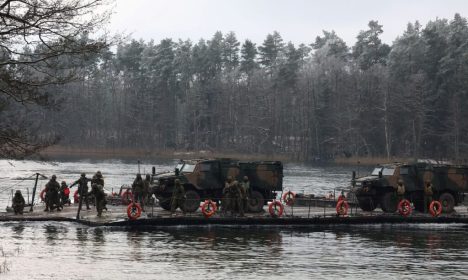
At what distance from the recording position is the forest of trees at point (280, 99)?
112062 mm

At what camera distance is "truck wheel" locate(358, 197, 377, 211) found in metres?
37.2

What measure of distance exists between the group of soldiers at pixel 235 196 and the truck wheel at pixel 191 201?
1371 mm

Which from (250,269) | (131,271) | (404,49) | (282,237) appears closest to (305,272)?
(250,269)

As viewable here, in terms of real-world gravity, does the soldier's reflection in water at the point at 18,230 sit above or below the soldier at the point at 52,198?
below

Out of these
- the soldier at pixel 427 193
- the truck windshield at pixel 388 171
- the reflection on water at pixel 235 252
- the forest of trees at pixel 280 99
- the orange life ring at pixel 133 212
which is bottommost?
the reflection on water at pixel 235 252

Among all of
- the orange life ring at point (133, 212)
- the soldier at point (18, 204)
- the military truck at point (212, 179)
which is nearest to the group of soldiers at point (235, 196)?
the military truck at point (212, 179)

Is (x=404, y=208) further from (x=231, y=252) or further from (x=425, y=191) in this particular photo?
(x=231, y=252)

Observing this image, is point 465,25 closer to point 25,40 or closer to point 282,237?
point 282,237

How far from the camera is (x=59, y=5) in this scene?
17172 millimetres

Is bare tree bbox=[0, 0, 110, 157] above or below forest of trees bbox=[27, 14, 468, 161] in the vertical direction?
below

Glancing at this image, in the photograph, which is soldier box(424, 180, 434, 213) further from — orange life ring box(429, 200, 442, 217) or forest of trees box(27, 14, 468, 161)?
forest of trees box(27, 14, 468, 161)

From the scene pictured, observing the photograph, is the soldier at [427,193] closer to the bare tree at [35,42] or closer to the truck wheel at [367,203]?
the truck wheel at [367,203]

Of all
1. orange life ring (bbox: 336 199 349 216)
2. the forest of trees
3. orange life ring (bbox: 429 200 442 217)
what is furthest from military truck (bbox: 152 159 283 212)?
the forest of trees

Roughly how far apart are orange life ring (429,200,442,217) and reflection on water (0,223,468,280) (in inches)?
29.2
